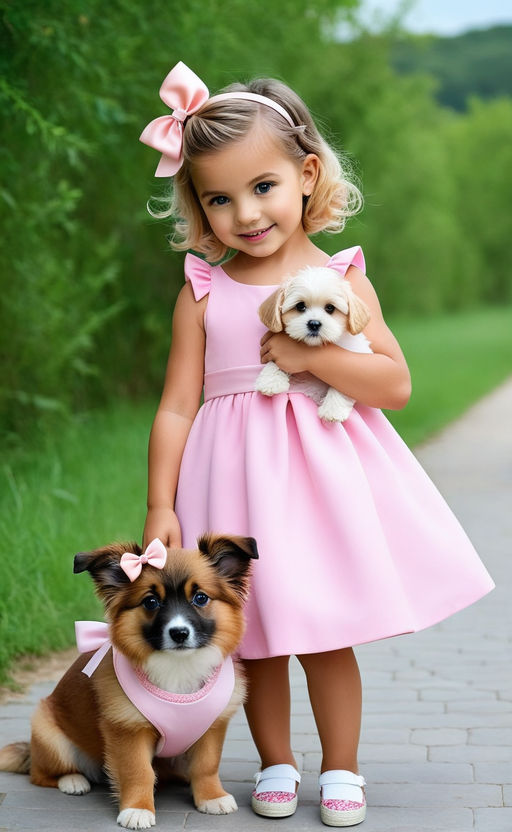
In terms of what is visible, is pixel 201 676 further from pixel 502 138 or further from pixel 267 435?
pixel 502 138

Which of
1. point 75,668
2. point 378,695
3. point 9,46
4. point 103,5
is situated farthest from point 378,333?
point 103,5

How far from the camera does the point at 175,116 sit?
140 inches

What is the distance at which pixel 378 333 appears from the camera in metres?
3.52

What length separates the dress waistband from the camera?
11.5 ft

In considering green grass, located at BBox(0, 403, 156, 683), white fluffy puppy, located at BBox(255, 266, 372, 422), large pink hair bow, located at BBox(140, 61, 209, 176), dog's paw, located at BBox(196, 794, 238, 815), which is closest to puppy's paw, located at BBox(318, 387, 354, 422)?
white fluffy puppy, located at BBox(255, 266, 372, 422)

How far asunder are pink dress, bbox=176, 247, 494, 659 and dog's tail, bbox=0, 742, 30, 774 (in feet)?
3.00

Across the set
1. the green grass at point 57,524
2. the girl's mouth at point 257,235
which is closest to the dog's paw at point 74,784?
the green grass at point 57,524

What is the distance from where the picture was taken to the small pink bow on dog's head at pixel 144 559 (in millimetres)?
3131

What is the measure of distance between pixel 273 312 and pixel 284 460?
1.42 feet

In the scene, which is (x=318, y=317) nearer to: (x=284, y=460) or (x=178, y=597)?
(x=284, y=460)

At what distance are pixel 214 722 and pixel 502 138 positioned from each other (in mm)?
67569

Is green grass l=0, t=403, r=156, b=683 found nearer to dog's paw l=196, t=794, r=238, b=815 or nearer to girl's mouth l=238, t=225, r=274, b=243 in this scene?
dog's paw l=196, t=794, r=238, b=815

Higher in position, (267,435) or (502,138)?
(502,138)

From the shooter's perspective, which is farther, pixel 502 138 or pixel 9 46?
pixel 502 138
